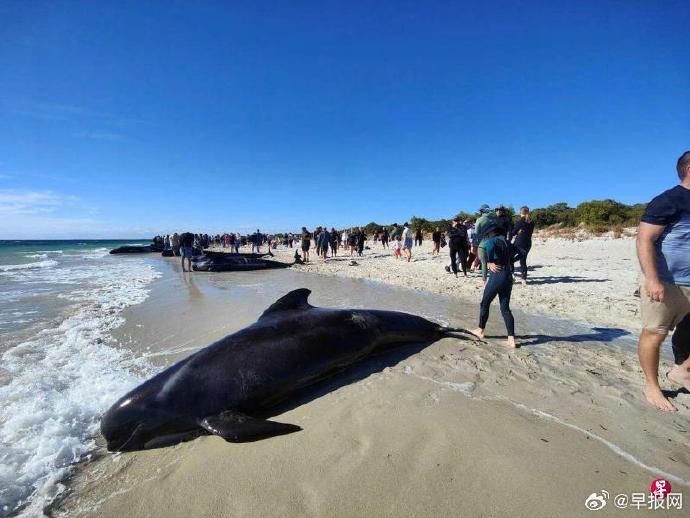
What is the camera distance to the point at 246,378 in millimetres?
3672

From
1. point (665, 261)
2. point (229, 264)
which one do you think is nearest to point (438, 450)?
point (665, 261)

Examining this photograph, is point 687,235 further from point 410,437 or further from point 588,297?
point 588,297

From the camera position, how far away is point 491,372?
4.29 metres

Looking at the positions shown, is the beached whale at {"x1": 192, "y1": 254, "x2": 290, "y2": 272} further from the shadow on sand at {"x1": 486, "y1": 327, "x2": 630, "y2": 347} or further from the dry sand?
the shadow on sand at {"x1": 486, "y1": 327, "x2": 630, "y2": 347}

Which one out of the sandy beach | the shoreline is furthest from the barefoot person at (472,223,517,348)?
the shoreline

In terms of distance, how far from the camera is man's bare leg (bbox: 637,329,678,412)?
3370mm

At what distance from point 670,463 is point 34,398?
20.8 feet

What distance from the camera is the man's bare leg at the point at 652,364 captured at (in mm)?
3370

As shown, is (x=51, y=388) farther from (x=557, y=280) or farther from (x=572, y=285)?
(x=557, y=280)

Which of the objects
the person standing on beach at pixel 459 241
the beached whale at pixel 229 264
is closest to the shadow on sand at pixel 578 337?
the person standing on beach at pixel 459 241

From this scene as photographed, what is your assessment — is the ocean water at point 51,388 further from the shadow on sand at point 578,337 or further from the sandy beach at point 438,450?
the shadow on sand at point 578,337

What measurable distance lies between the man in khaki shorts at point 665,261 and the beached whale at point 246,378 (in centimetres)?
316

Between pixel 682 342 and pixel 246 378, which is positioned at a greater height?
pixel 682 342

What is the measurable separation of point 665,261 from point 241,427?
440 centimetres
